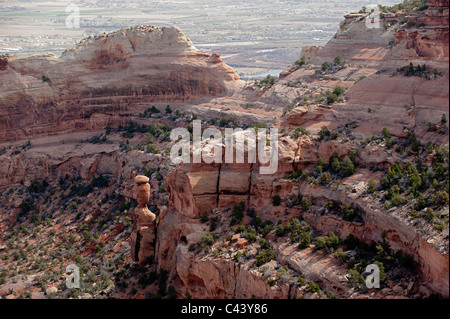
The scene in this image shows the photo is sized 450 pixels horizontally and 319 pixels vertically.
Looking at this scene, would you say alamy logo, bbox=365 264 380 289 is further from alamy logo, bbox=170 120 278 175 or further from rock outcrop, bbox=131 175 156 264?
rock outcrop, bbox=131 175 156 264

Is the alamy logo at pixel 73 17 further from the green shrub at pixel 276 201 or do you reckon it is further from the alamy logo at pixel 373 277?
the alamy logo at pixel 373 277

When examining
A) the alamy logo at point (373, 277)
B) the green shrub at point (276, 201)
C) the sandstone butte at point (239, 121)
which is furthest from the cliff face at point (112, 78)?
the alamy logo at point (373, 277)

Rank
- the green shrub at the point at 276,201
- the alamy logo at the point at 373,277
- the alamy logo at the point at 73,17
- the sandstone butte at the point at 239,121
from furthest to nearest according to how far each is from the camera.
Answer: the alamy logo at the point at 73,17, the green shrub at the point at 276,201, the sandstone butte at the point at 239,121, the alamy logo at the point at 373,277

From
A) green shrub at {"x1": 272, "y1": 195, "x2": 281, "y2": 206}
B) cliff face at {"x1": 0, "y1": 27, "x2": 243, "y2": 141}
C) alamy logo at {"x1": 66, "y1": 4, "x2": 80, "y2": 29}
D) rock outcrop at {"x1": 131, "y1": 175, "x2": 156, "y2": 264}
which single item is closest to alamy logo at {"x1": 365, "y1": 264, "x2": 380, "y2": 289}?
green shrub at {"x1": 272, "y1": 195, "x2": 281, "y2": 206}

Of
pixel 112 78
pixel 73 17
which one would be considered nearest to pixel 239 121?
pixel 112 78

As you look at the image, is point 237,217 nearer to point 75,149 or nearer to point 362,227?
point 362,227
